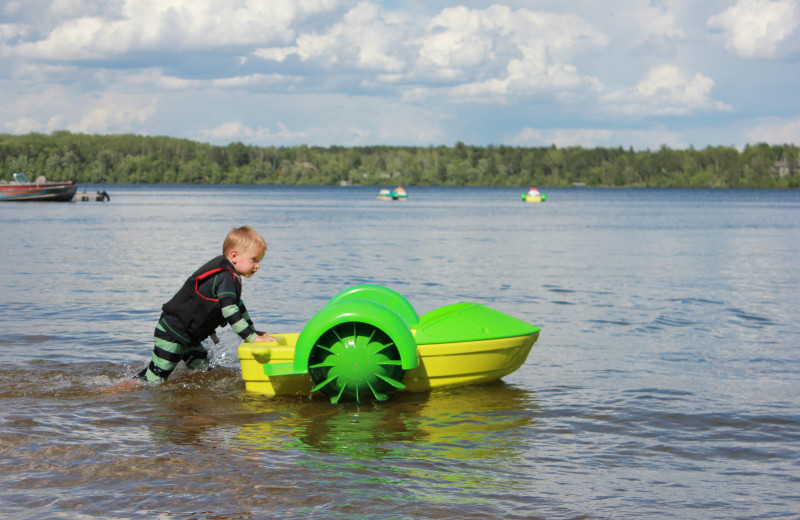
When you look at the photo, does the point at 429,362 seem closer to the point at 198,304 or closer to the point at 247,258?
the point at 247,258

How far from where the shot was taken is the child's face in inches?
286

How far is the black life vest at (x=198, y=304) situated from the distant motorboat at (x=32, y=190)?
243 feet

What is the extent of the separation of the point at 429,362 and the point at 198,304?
223 centimetres

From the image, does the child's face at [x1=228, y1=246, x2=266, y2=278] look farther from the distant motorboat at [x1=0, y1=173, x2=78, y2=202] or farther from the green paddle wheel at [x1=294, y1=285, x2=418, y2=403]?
the distant motorboat at [x1=0, y1=173, x2=78, y2=202]

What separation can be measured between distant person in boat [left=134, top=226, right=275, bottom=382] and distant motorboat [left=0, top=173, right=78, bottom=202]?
73905mm

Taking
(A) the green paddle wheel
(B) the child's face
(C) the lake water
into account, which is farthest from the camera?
(B) the child's face

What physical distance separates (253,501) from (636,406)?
13.6 feet

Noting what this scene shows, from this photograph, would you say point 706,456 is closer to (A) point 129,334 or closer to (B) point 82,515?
(B) point 82,515

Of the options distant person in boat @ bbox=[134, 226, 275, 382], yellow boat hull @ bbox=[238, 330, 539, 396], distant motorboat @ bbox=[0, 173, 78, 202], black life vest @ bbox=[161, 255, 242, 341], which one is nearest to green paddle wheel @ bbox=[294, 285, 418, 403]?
yellow boat hull @ bbox=[238, 330, 539, 396]

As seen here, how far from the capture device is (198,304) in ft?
24.2

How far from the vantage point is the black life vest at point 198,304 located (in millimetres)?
7286

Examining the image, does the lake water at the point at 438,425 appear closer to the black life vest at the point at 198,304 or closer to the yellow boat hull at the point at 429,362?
the yellow boat hull at the point at 429,362

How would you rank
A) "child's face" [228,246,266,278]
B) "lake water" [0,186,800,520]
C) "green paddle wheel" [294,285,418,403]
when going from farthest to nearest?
"child's face" [228,246,266,278] < "green paddle wheel" [294,285,418,403] < "lake water" [0,186,800,520]

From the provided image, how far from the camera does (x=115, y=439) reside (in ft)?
20.8
